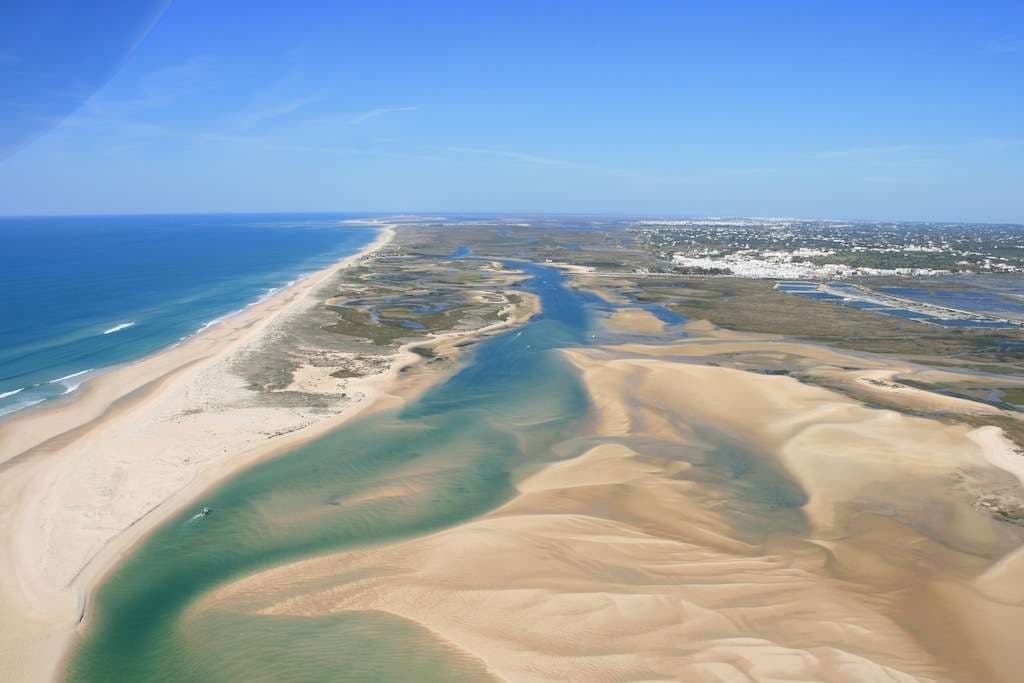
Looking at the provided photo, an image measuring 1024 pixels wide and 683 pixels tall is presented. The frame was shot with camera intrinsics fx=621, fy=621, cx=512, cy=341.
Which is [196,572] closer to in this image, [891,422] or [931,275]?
[891,422]

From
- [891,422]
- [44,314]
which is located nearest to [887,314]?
[891,422]

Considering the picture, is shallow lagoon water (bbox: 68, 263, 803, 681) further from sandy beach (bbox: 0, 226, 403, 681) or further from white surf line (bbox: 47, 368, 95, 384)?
white surf line (bbox: 47, 368, 95, 384)

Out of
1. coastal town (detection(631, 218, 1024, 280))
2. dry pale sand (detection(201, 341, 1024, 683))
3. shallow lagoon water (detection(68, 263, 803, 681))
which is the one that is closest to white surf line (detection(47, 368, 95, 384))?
shallow lagoon water (detection(68, 263, 803, 681))

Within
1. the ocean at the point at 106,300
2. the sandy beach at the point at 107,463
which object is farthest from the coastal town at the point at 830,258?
the sandy beach at the point at 107,463

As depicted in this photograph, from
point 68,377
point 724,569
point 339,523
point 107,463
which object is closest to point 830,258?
point 724,569

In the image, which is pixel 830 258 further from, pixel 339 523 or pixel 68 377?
pixel 68 377

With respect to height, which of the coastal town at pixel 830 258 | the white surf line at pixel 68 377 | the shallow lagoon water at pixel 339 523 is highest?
the coastal town at pixel 830 258

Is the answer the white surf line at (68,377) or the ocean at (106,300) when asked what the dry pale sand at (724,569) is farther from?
the ocean at (106,300)
